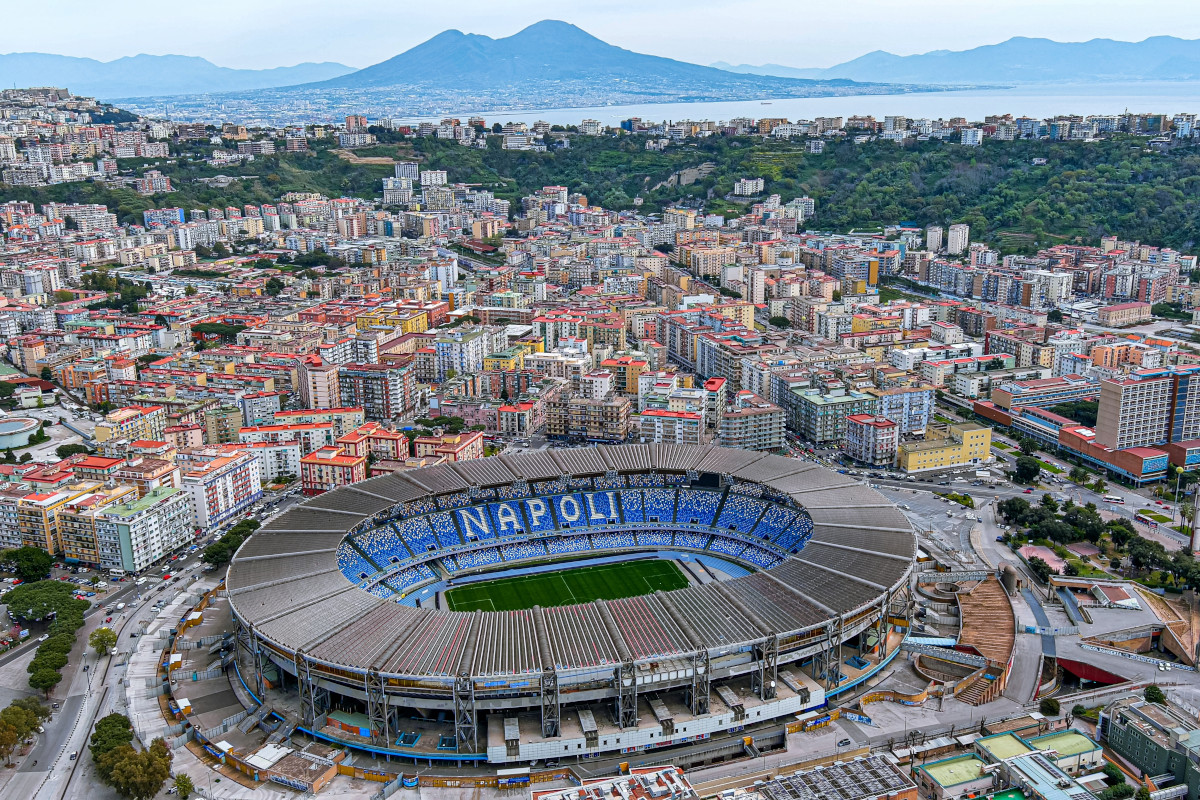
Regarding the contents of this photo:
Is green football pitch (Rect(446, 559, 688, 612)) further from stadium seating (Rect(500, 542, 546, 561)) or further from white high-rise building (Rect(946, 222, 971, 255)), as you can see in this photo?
white high-rise building (Rect(946, 222, 971, 255))

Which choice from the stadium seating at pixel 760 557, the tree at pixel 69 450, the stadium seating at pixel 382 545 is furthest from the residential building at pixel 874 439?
the tree at pixel 69 450

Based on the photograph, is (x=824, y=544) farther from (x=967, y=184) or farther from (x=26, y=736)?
(x=967, y=184)

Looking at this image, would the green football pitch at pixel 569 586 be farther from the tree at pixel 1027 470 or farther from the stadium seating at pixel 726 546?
the tree at pixel 1027 470

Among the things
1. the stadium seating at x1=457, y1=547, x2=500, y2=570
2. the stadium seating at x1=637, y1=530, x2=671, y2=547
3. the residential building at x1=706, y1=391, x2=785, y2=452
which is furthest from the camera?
the residential building at x1=706, y1=391, x2=785, y2=452

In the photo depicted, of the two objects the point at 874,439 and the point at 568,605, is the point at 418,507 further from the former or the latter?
the point at 874,439

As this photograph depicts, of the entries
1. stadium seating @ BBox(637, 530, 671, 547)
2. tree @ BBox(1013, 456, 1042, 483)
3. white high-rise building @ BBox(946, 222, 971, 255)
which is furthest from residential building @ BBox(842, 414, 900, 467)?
white high-rise building @ BBox(946, 222, 971, 255)

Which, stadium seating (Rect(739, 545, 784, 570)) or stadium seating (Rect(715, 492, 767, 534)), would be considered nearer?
stadium seating (Rect(739, 545, 784, 570))
